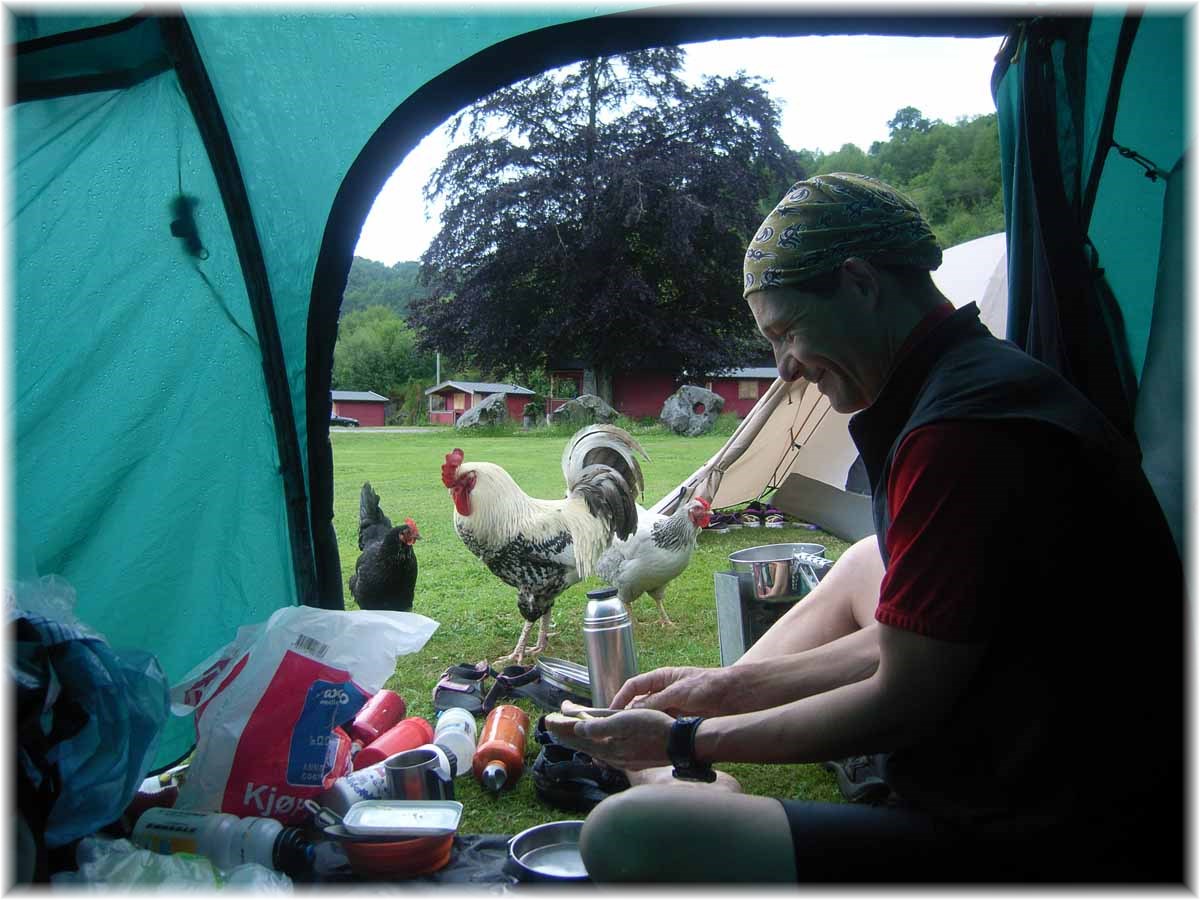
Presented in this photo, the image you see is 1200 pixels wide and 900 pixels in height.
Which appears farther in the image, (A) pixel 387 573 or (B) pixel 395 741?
(A) pixel 387 573

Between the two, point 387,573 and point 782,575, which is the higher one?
point 782,575

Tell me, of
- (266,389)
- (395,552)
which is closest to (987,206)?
(395,552)

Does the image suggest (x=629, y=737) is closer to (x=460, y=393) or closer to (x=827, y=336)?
(x=827, y=336)

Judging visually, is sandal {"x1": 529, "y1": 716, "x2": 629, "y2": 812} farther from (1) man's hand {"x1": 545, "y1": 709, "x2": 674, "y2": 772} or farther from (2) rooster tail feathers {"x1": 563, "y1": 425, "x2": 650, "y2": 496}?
(2) rooster tail feathers {"x1": 563, "y1": 425, "x2": 650, "y2": 496}

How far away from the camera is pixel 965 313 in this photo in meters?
1.24

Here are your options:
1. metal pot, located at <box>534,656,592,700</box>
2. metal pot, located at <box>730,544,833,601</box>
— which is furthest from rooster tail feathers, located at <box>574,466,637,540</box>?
metal pot, located at <box>730,544,833,601</box>

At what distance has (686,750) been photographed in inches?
49.7

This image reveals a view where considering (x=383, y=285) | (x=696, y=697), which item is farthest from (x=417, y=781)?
(x=383, y=285)

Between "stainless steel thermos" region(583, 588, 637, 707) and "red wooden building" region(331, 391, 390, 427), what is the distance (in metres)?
21.4

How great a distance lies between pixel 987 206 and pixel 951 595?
10121 mm

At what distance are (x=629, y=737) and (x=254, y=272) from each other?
1566 millimetres

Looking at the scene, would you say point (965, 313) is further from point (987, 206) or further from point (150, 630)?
point (987, 206)

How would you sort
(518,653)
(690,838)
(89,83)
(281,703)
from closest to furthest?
1. (690,838)
2. (89,83)
3. (281,703)
4. (518,653)

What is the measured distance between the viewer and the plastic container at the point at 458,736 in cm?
230
